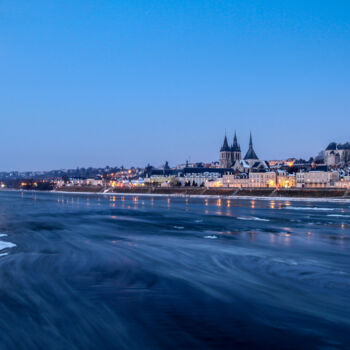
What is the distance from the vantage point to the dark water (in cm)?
945

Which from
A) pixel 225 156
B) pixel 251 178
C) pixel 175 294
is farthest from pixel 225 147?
pixel 175 294

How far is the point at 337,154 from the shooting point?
126062 mm

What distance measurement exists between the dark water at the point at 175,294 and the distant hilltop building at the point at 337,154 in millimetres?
109039

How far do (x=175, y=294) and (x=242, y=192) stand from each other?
75036mm

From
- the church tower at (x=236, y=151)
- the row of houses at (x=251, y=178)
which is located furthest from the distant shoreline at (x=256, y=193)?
the church tower at (x=236, y=151)

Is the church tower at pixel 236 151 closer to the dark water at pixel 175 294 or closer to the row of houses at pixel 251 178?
the row of houses at pixel 251 178

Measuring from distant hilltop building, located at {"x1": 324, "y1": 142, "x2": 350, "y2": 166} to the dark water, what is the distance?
358ft

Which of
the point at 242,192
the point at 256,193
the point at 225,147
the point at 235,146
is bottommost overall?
the point at 256,193

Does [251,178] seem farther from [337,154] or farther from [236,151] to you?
[236,151]

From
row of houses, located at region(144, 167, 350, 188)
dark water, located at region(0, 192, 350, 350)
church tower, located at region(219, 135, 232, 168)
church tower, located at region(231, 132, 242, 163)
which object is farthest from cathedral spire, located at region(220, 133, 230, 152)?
dark water, located at region(0, 192, 350, 350)

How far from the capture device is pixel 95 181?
15438 cm

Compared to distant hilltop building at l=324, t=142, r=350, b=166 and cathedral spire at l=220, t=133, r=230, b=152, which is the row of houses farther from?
distant hilltop building at l=324, t=142, r=350, b=166

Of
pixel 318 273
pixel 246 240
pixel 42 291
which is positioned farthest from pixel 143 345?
pixel 246 240

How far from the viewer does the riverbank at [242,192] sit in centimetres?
7238
